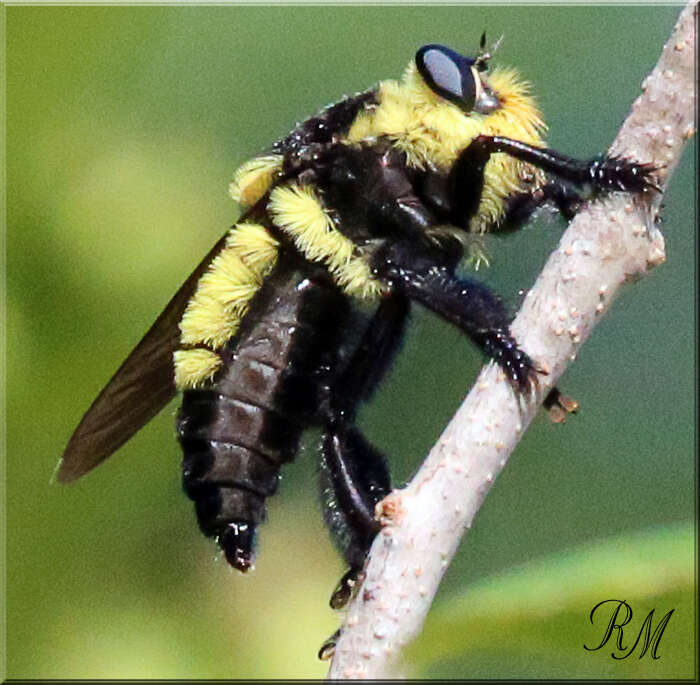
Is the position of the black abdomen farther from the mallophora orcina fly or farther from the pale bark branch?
the pale bark branch

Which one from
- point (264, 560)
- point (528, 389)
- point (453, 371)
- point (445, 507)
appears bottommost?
point (264, 560)

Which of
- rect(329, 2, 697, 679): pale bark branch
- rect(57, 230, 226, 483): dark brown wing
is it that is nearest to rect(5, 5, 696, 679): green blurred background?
rect(57, 230, 226, 483): dark brown wing

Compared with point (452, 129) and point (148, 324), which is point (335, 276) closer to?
point (452, 129)

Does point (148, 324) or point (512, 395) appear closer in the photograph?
point (512, 395)

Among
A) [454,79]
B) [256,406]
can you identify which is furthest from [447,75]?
[256,406]

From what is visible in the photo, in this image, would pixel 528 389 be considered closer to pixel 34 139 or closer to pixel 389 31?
pixel 34 139

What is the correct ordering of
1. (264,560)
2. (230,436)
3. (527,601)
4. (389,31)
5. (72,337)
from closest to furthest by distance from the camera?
1. (527,601)
2. (230,436)
3. (72,337)
4. (264,560)
5. (389,31)

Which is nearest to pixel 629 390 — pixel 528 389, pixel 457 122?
pixel 457 122

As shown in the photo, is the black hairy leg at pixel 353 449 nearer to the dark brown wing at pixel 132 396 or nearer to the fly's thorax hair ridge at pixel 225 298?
the fly's thorax hair ridge at pixel 225 298
